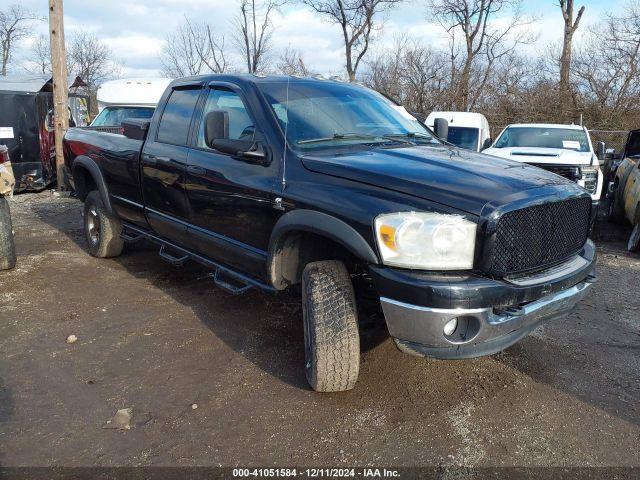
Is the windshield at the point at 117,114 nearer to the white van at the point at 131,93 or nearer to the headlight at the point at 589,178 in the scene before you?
the white van at the point at 131,93

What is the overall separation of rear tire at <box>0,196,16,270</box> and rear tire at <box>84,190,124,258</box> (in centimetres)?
82

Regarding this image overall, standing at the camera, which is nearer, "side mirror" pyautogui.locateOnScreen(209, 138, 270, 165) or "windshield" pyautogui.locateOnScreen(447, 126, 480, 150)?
"side mirror" pyautogui.locateOnScreen(209, 138, 270, 165)

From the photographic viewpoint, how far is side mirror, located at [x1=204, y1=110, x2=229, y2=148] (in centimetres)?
348

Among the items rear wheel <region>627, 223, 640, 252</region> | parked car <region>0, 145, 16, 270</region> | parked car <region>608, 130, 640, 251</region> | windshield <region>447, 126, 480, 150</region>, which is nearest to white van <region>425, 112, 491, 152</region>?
windshield <region>447, 126, 480, 150</region>

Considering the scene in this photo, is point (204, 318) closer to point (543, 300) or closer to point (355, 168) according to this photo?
point (355, 168)

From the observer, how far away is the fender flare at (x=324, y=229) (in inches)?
107

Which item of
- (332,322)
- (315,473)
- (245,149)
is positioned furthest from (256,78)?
(315,473)

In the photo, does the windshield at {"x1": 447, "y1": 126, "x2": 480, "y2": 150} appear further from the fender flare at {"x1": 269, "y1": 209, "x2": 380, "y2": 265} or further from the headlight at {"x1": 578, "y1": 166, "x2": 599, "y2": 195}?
the fender flare at {"x1": 269, "y1": 209, "x2": 380, "y2": 265}

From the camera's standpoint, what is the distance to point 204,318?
4480mm

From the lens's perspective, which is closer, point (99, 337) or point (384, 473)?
point (384, 473)

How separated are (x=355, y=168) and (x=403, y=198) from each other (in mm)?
390

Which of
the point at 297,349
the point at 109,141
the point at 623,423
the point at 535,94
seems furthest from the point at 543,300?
the point at 535,94

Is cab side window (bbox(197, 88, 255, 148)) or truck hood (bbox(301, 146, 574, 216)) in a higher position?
cab side window (bbox(197, 88, 255, 148))

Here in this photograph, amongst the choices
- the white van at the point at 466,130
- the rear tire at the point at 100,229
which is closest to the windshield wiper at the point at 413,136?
the rear tire at the point at 100,229
